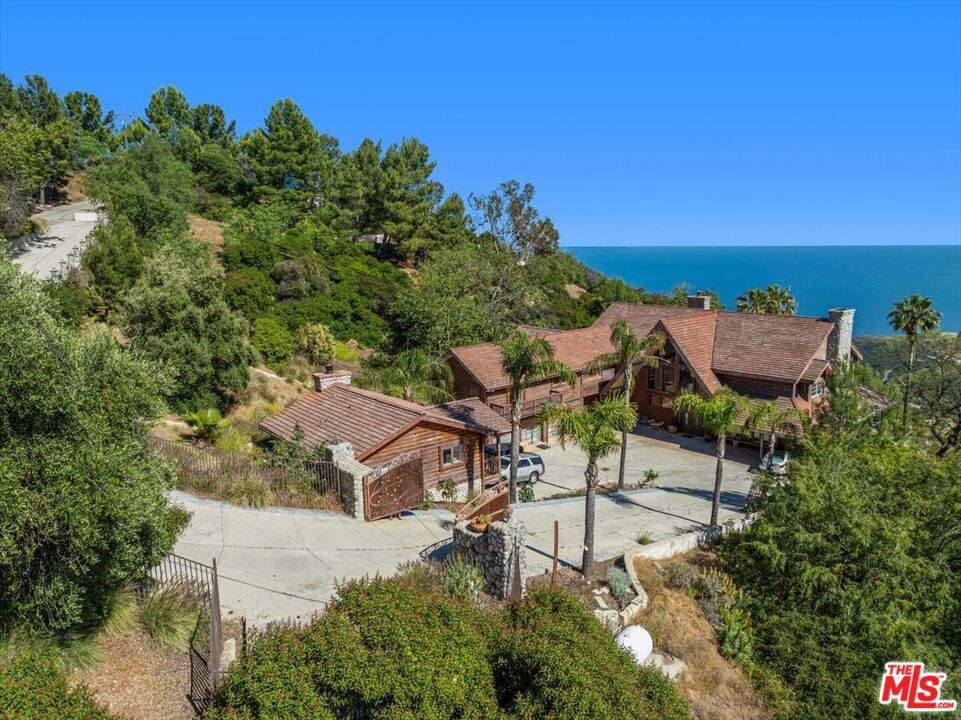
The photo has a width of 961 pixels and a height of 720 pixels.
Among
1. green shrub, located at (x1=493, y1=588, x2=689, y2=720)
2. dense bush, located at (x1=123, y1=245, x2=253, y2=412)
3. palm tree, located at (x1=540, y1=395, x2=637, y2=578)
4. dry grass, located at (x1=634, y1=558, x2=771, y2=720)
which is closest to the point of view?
green shrub, located at (x1=493, y1=588, x2=689, y2=720)

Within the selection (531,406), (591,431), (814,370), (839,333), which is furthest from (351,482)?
(839,333)

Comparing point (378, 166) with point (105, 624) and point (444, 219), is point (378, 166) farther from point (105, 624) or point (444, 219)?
point (105, 624)

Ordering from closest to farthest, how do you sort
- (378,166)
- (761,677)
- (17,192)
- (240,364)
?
(761,677) → (240,364) → (17,192) → (378,166)

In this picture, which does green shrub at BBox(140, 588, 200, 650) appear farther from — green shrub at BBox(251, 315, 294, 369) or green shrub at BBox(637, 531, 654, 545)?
green shrub at BBox(251, 315, 294, 369)

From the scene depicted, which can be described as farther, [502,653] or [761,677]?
[761,677]

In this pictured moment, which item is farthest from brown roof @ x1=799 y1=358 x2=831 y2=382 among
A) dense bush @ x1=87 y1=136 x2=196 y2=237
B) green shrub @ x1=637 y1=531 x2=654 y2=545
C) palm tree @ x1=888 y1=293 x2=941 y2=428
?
dense bush @ x1=87 y1=136 x2=196 y2=237

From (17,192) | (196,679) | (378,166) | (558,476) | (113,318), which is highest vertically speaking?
(378,166)

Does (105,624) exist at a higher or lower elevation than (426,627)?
lower

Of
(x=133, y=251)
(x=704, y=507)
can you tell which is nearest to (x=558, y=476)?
(x=704, y=507)
